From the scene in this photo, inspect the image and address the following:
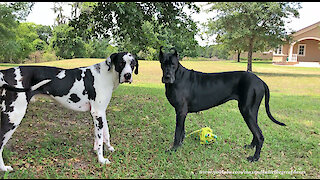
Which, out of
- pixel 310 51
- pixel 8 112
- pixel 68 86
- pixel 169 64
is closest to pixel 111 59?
pixel 68 86

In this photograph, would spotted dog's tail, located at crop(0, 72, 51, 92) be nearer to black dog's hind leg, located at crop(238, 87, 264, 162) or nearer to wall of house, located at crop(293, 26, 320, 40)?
black dog's hind leg, located at crop(238, 87, 264, 162)

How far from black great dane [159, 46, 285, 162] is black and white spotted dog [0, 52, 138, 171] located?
2.29ft

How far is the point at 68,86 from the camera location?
13.0 ft

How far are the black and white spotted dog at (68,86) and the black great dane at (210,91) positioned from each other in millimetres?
698

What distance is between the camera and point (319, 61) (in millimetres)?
36781

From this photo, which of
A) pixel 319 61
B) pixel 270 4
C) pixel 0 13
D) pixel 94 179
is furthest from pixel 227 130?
pixel 319 61

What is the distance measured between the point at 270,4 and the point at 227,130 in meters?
19.1

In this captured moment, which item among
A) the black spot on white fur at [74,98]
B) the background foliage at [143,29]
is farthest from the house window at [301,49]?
the black spot on white fur at [74,98]

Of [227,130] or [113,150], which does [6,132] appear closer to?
[113,150]

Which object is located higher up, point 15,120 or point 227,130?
point 15,120

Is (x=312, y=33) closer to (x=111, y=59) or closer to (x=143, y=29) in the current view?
(x=143, y=29)

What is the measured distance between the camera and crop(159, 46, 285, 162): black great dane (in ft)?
13.6

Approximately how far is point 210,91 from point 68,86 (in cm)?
239

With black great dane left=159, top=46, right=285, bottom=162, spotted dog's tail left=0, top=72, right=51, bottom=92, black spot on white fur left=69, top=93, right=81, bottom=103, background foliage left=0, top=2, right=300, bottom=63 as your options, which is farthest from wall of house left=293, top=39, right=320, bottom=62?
spotted dog's tail left=0, top=72, right=51, bottom=92
